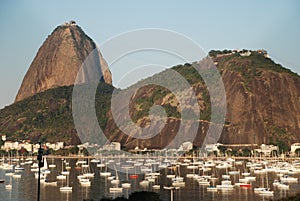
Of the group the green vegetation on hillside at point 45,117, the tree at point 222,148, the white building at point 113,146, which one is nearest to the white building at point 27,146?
the green vegetation on hillside at point 45,117

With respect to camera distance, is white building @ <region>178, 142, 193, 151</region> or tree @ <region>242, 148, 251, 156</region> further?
white building @ <region>178, 142, 193, 151</region>

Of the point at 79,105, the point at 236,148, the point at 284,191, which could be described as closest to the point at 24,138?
the point at 79,105

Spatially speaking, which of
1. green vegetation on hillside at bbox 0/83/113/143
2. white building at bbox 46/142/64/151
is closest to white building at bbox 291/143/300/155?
white building at bbox 46/142/64/151

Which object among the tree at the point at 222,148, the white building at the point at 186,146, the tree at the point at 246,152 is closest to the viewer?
the tree at the point at 246,152

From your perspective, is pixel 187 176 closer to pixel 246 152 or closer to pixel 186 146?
pixel 186 146

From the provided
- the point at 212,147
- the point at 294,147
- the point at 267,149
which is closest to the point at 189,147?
the point at 212,147

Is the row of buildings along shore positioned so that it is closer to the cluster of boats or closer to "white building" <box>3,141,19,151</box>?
"white building" <box>3,141,19,151</box>

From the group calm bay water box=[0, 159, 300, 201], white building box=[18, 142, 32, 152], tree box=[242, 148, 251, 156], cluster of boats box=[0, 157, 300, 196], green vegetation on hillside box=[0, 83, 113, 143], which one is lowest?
calm bay water box=[0, 159, 300, 201]

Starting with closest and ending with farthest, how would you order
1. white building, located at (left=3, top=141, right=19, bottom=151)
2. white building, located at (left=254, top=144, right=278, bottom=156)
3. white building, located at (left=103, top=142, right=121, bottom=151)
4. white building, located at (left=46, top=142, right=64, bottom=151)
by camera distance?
1. white building, located at (left=254, top=144, right=278, bottom=156)
2. white building, located at (left=103, top=142, right=121, bottom=151)
3. white building, located at (left=46, top=142, right=64, bottom=151)
4. white building, located at (left=3, top=141, right=19, bottom=151)

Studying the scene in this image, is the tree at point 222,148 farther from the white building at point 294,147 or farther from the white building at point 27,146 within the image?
the white building at point 27,146
